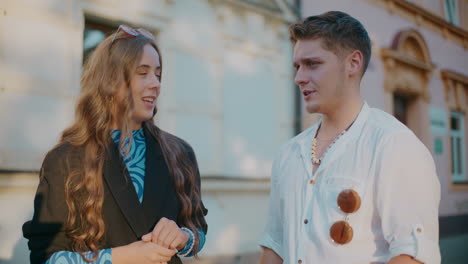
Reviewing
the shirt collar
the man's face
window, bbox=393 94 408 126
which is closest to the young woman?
the shirt collar

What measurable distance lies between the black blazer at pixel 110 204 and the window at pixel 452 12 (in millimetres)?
12148

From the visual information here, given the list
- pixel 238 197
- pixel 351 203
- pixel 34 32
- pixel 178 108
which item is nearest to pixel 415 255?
pixel 351 203

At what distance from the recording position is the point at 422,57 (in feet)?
34.8

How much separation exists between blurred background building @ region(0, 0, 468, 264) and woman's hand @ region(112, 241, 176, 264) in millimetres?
2776

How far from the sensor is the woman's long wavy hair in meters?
1.80

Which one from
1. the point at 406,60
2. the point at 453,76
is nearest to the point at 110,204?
the point at 406,60

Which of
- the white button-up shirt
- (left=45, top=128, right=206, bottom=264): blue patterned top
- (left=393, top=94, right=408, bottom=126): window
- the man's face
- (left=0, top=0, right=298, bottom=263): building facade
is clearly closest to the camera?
the white button-up shirt

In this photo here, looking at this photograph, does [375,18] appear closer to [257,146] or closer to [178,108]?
[257,146]

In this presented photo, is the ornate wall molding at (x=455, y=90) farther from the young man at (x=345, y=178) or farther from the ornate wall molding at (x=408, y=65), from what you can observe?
the young man at (x=345, y=178)

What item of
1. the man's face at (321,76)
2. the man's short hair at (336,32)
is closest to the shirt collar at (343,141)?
the man's face at (321,76)

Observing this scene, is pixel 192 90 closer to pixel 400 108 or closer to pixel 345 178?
pixel 345 178

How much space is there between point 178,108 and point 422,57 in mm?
7193

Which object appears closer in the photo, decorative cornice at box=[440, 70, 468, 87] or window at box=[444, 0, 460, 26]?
decorative cornice at box=[440, 70, 468, 87]

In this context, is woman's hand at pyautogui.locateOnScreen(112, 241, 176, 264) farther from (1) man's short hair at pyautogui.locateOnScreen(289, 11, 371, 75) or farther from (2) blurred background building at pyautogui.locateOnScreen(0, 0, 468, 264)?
(2) blurred background building at pyautogui.locateOnScreen(0, 0, 468, 264)
